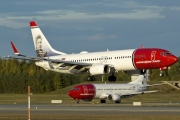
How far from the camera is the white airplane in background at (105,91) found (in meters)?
110

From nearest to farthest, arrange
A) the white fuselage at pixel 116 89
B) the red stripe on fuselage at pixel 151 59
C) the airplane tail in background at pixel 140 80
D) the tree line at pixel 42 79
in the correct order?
the red stripe on fuselage at pixel 151 59, the white fuselage at pixel 116 89, the airplane tail in background at pixel 140 80, the tree line at pixel 42 79

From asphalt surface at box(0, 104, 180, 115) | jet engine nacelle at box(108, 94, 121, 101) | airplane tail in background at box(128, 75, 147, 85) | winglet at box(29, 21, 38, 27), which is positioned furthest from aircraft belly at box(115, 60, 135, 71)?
airplane tail in background at box(128, 75, 147, 85)

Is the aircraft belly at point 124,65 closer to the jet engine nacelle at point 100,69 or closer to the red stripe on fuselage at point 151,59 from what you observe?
the red stripe on fuselage at point 151,59

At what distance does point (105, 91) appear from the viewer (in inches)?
4464

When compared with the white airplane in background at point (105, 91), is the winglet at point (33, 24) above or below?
above

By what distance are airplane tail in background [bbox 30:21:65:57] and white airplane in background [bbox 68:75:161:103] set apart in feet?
31.3

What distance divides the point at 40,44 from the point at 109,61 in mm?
20761

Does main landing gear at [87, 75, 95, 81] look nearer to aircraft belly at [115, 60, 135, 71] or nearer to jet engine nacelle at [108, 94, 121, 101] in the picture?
aircraft belly at [115, 60, 135, 71]

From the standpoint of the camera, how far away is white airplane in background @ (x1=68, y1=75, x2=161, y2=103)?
110188 millimetres

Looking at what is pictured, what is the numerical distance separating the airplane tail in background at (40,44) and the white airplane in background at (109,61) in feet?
Result: 4.10

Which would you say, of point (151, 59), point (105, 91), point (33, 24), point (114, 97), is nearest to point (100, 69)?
point (151, 59)

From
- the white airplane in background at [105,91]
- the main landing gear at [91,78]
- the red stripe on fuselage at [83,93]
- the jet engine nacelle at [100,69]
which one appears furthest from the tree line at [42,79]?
the jet engine nacelle at [100,69]

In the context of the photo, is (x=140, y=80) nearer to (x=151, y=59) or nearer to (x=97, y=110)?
(x=151, y=59)

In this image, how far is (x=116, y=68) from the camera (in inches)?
3361
